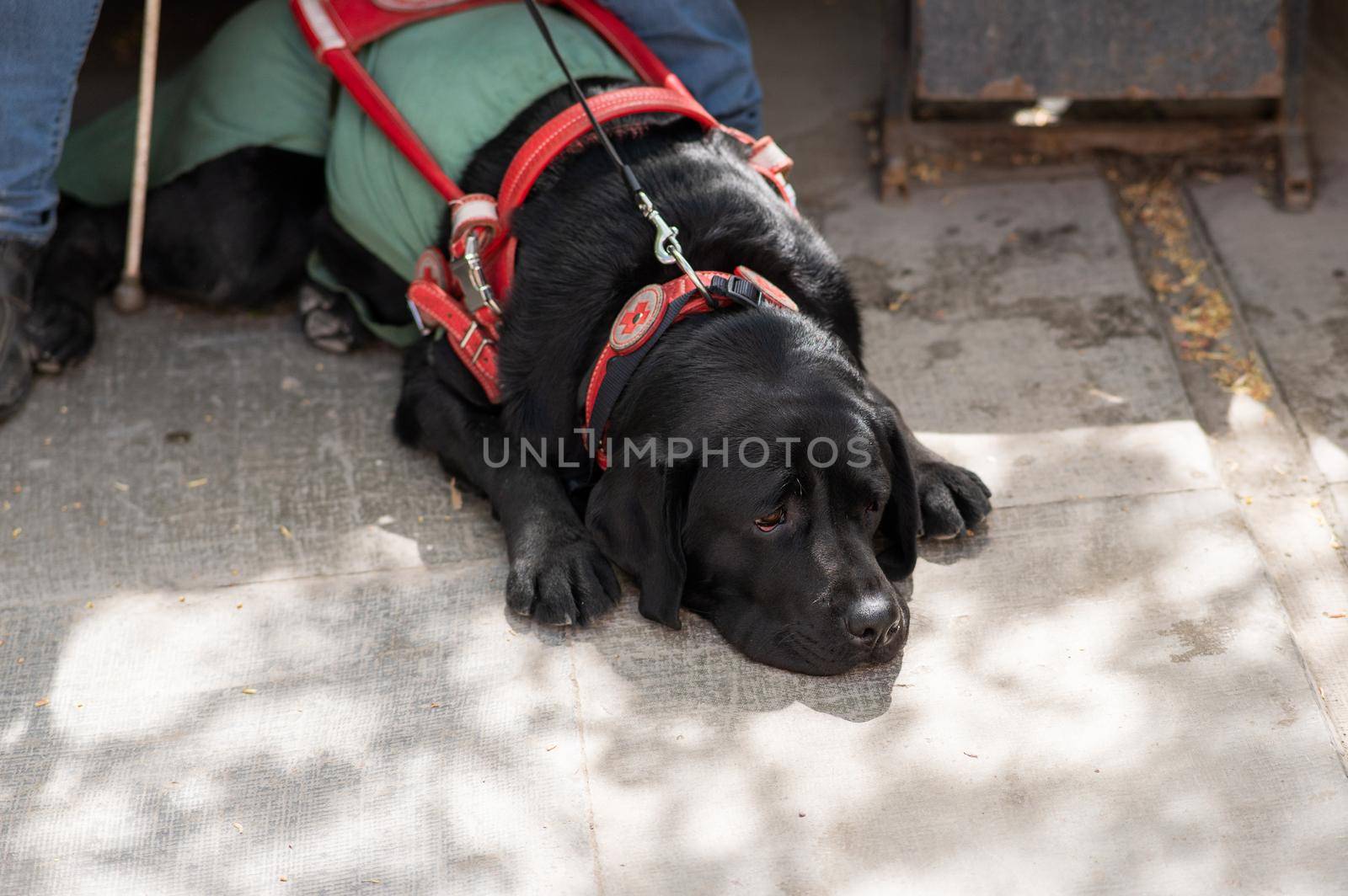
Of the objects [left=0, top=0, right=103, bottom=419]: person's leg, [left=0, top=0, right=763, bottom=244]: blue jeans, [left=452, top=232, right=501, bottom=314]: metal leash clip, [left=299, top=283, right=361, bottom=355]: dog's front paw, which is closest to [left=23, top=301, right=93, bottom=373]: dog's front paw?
[left=0, top=0, right=103, bottom=419]: person's leg

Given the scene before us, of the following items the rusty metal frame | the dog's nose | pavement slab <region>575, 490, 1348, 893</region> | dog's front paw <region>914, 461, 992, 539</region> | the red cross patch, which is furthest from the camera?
the rusty metal frame

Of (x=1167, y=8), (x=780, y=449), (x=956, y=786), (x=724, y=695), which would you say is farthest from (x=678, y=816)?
(x=1167, y=8)

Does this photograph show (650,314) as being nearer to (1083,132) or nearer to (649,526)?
(649,526)

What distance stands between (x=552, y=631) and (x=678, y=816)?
0.56m

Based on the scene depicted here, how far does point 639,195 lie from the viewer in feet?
9.23

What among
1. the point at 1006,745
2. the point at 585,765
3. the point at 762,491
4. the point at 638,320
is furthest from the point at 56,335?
the point at 1006,745

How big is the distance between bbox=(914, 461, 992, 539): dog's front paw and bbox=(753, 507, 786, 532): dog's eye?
0.53 meters

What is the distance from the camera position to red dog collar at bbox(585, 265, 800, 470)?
262cm

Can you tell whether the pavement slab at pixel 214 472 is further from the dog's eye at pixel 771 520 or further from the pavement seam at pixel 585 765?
the dog's eye at pixel 771 520

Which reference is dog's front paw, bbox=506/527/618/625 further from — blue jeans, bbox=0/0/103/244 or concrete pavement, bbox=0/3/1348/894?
blue jeans, bbox=0/0/103/244

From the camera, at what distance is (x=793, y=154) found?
14.5 feet

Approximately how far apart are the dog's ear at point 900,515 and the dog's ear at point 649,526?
0.43 metres

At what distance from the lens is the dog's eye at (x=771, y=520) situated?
247 centimetres

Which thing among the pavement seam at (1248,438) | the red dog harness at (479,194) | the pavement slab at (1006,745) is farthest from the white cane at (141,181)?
the pavement seam at (1248,438)
